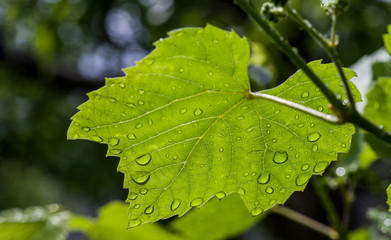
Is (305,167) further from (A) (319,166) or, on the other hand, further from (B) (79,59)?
(B) (79,59)

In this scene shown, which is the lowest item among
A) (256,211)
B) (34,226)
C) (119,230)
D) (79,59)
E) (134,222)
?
(256,211)

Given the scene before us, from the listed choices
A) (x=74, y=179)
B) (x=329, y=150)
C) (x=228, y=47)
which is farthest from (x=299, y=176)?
(x=74, y=179)

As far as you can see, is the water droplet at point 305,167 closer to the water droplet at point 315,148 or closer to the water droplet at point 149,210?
the water droplet at point 315,148

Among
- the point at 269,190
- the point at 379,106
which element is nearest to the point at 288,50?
the point at 269,190

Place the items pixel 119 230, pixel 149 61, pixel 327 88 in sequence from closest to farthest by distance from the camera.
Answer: pixel 327 88
pixel 149 61
pixel 119 230

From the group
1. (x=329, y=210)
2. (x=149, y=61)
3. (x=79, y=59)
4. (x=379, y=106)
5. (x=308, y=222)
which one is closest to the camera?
(x=149, y=61)

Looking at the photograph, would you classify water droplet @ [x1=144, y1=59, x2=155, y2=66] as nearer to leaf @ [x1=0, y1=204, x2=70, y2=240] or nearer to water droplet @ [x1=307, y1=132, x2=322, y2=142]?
water droplet @ [x1=307, y1=132, x2=322, y2=142]

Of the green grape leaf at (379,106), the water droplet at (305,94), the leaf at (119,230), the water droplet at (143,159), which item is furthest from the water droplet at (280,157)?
the leaf at (119,230)
